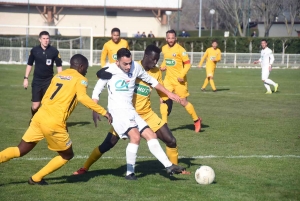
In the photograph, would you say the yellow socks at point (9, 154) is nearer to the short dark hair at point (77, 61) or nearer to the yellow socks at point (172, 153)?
the short dark hair at point (77, 61)

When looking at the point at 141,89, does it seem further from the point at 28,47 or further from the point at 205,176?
the point at 28,47

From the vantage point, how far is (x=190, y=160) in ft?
33.1

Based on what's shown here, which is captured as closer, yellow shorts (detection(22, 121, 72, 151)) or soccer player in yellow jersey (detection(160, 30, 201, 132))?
yellow shorts (detection(22, 121, 72, 151))

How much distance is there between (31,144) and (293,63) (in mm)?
39335

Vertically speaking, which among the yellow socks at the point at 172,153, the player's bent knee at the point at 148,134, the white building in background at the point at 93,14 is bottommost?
the yellow socks at the point at 172,153

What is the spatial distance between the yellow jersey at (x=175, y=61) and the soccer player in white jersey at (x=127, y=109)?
18.4 feet

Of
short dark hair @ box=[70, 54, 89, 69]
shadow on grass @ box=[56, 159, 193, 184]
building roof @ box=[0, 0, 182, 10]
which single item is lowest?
shadow on grass @ box=[56, 159, 193, 184]

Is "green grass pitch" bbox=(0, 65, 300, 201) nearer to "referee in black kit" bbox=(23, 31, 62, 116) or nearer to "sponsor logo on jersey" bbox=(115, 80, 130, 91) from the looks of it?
"referee in black kit" bbox=(23, 31, 62, 116)

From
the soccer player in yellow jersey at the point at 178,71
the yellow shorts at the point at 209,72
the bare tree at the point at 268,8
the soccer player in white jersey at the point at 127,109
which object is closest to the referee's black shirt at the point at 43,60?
the soccer player in yellow jersey at the point at 178,71

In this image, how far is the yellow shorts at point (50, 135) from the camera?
304 inches

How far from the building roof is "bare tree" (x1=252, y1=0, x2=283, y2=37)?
7654 millimetres

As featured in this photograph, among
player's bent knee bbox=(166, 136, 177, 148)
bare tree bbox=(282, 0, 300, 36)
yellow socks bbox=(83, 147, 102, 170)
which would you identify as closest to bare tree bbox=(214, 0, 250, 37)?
bare tree bbox=(282, 0, 300, 36)

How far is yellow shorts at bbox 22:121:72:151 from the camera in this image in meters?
7.71

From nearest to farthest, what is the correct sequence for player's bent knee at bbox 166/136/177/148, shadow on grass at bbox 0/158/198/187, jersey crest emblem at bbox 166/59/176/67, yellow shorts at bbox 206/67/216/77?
shadow on grass at bbox 0/158/198/187 → player's bent knee at bbox 166/136/177/148 → jersey crest emblem at bbox 166/59/176/67 → yellow shorts at bbox 206/67/216/77
